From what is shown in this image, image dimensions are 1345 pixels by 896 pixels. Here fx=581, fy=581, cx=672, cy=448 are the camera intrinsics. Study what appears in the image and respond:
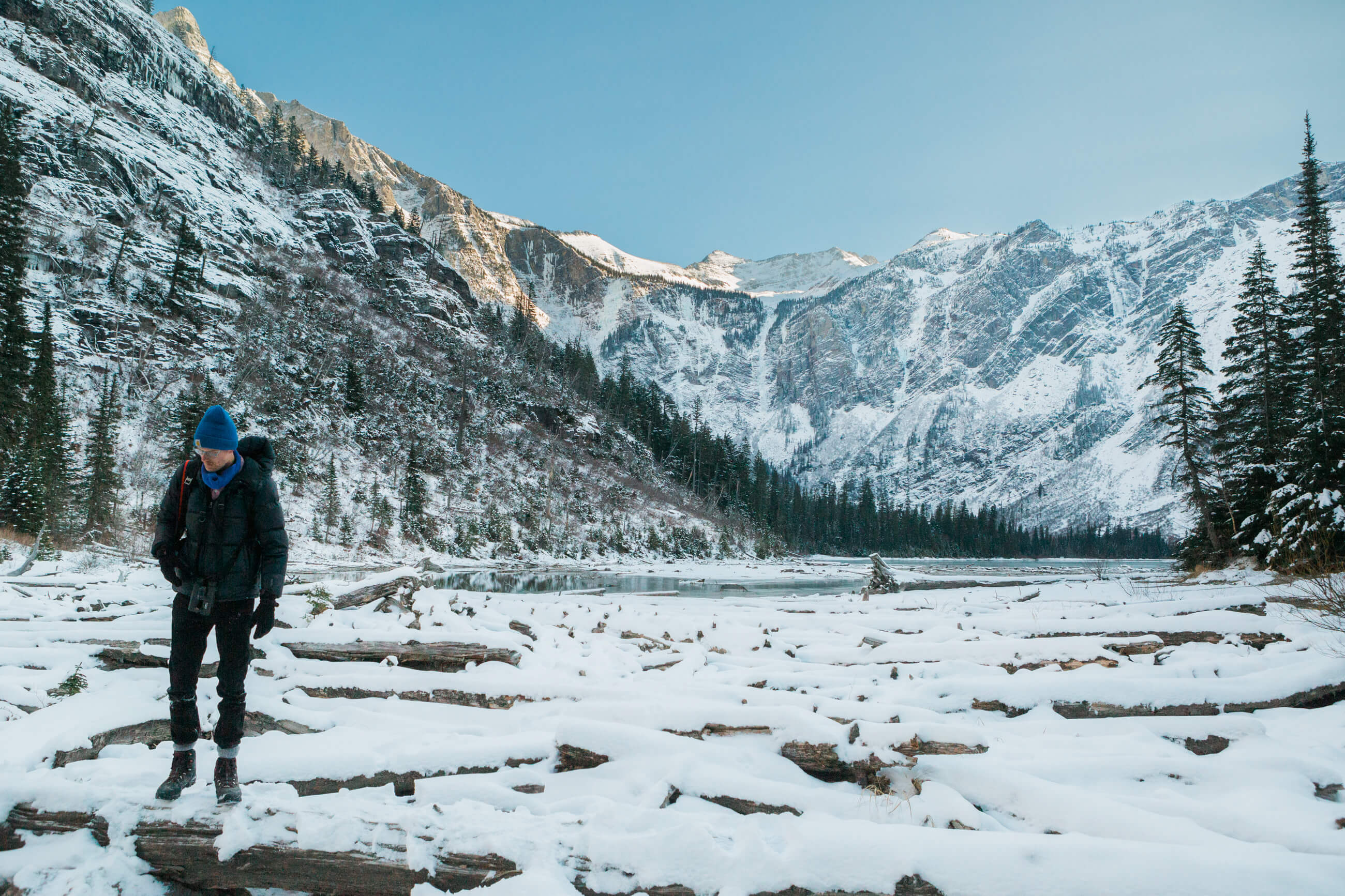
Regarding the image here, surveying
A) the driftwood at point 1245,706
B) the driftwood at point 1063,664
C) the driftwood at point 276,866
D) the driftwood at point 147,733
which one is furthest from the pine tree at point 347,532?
the driftwood at point 1245,706

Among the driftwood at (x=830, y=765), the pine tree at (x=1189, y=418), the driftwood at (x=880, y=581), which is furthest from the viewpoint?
the pine tree at (x=1189, y=418)

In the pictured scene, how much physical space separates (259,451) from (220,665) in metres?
1.50

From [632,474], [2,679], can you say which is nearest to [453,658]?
[2,679]

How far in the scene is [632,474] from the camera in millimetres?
67875

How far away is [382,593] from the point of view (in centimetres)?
1007

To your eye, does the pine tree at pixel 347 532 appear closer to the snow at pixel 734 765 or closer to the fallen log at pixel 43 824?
the snow at pixel 734 765

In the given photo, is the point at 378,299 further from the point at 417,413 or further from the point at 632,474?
the point at 632,474

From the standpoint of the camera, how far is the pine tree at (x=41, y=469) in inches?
755

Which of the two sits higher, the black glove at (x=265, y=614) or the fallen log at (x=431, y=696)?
the black glove at (x=265, y=614)

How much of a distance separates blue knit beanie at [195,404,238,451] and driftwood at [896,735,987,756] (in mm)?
5316

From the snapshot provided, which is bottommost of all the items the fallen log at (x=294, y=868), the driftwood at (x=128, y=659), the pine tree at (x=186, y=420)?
the fallen log at (x=294, y=868)

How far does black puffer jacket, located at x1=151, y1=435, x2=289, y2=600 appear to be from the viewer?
3906 mm

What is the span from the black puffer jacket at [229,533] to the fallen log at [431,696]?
2.21 meters

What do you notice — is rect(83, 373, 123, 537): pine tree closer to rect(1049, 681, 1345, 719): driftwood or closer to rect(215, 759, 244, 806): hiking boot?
rect(215, 759, 244, 806): hiking boot
